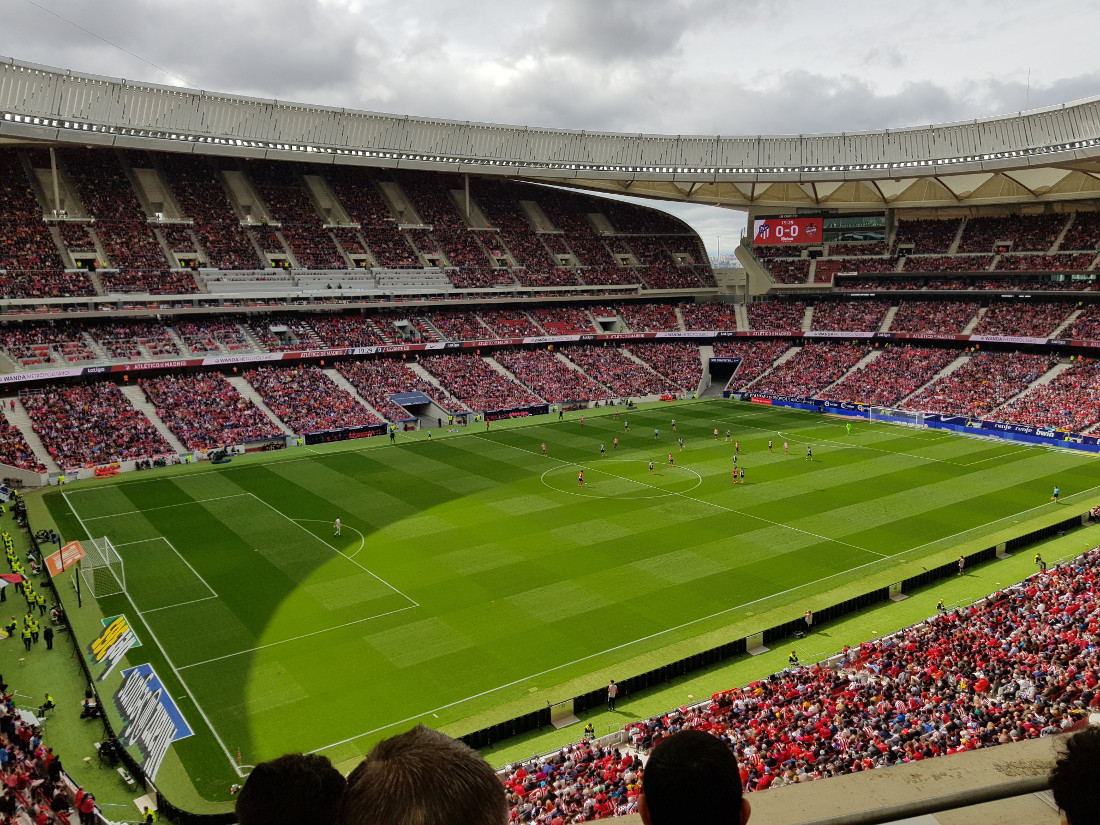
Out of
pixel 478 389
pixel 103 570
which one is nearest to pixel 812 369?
pixel 478 389

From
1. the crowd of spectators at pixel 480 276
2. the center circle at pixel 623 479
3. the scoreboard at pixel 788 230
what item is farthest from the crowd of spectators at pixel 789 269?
the center circle at pixel 623 479

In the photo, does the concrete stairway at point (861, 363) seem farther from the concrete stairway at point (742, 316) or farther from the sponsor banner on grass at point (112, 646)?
the sponsor banner on grass at point (112, 646)

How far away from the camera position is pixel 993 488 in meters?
45.0

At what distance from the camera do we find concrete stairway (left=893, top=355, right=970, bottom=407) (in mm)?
67688

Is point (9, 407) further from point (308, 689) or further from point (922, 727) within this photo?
point (922, 727)

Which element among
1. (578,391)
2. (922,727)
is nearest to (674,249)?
(578,391)

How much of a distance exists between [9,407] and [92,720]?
118ft

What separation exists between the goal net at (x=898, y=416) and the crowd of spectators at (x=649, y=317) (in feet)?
80.3

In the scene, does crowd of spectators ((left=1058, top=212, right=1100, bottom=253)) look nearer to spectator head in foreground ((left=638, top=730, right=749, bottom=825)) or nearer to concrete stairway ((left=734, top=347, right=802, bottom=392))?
concrete stairway ((left=734, top=347, right=802, bottom=392))

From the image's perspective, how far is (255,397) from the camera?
60.3 m

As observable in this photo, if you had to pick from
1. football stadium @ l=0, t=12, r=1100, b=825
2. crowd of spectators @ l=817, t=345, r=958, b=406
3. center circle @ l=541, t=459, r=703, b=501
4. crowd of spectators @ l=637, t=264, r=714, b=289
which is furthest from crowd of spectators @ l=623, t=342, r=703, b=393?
center circle @ l=541, t=459, r=703, b=501

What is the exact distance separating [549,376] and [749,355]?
2197 centimetres

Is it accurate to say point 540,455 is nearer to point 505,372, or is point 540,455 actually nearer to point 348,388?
point 348,388

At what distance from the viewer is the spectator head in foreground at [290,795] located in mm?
2762
